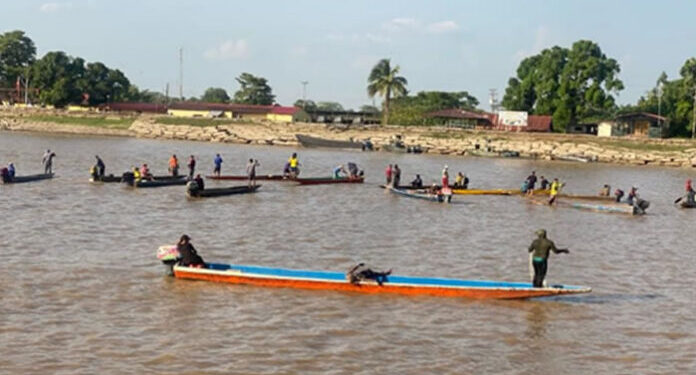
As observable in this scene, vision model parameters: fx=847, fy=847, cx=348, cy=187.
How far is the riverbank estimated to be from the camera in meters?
85.9

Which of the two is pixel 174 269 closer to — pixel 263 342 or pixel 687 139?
pixel 263 342

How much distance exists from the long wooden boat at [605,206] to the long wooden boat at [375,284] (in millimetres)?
20386

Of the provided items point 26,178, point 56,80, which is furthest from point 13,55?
point 26,178

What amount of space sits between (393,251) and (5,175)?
69.9ft

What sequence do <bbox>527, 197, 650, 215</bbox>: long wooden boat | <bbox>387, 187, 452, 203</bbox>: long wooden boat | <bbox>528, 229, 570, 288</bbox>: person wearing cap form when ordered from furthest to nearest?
<bbox>387, 187, 452, 203</bbox>: long wooden boat, <bbox>527, 197, 650, 215</bbox>: long wooden boat, <bbox>528, 229, 570, 288</bbox>: person wearing cap

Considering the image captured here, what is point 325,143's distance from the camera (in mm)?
91125

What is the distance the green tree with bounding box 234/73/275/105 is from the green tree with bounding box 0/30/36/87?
35.7 metres

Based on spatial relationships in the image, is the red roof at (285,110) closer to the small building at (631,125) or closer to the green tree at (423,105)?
the green tree at (423,105)

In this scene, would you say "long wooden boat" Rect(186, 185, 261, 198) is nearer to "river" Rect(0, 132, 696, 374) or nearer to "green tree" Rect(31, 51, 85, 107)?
"river" Rect(0, 132, 696, 374)

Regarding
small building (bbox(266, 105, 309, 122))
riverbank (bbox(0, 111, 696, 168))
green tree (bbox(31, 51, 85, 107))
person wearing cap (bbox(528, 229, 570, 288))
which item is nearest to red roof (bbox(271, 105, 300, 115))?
small building (bbox(266, 105, 309, 122))

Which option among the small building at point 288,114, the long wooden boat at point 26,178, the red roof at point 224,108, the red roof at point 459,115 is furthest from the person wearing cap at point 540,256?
the red roof at point 224,108

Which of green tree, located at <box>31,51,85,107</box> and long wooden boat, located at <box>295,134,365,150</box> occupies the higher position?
green tree, located at <box>31,51,85,107</box>

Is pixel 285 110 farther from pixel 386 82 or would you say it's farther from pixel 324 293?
pixel 324 293

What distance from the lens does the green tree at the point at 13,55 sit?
134375mm
